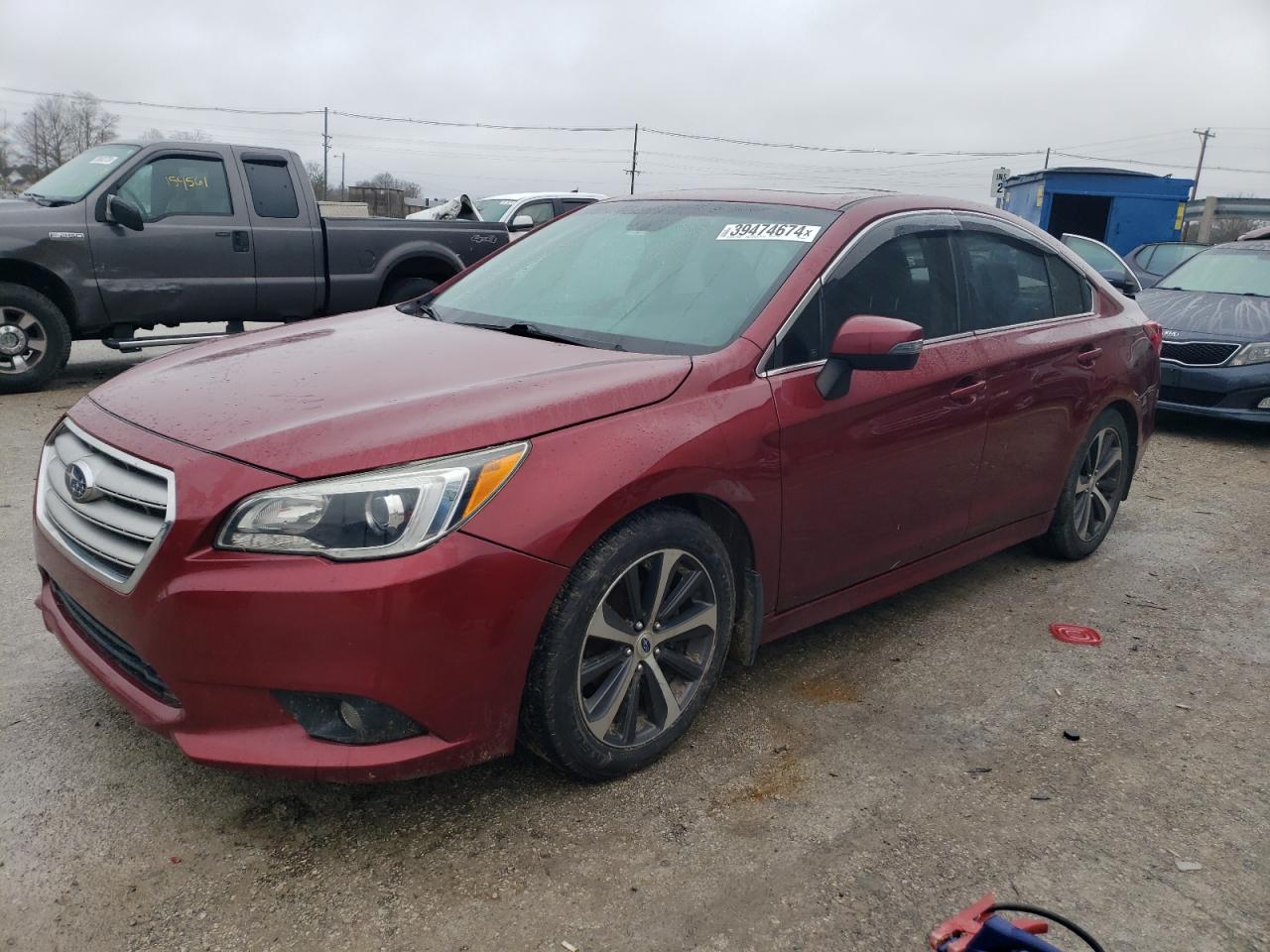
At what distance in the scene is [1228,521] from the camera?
5805 mm

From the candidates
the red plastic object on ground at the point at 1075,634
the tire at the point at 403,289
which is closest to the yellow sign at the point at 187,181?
the tire at the point at 403,289

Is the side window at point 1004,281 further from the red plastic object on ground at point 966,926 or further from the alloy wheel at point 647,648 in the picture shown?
the red plastic object on ground at point 966,926

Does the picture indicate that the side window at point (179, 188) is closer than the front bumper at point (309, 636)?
No

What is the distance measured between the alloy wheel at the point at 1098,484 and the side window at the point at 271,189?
688cm

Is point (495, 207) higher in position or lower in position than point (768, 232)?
higher

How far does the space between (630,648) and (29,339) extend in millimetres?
6974

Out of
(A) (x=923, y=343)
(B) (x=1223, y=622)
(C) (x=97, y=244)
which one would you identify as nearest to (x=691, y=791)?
(A) (x=923, y=343)

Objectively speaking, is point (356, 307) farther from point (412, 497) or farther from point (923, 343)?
point (412, 497)

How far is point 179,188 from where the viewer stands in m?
8.49

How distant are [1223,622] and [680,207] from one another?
2.81 m

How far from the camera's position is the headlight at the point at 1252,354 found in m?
7.73

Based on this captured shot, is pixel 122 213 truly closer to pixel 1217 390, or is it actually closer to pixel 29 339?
pixel 29 339

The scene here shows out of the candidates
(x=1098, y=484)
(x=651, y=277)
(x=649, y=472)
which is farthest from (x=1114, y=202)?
(x=649, y=472)

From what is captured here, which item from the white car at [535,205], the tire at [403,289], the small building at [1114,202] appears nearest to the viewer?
the tire at [403,289]
